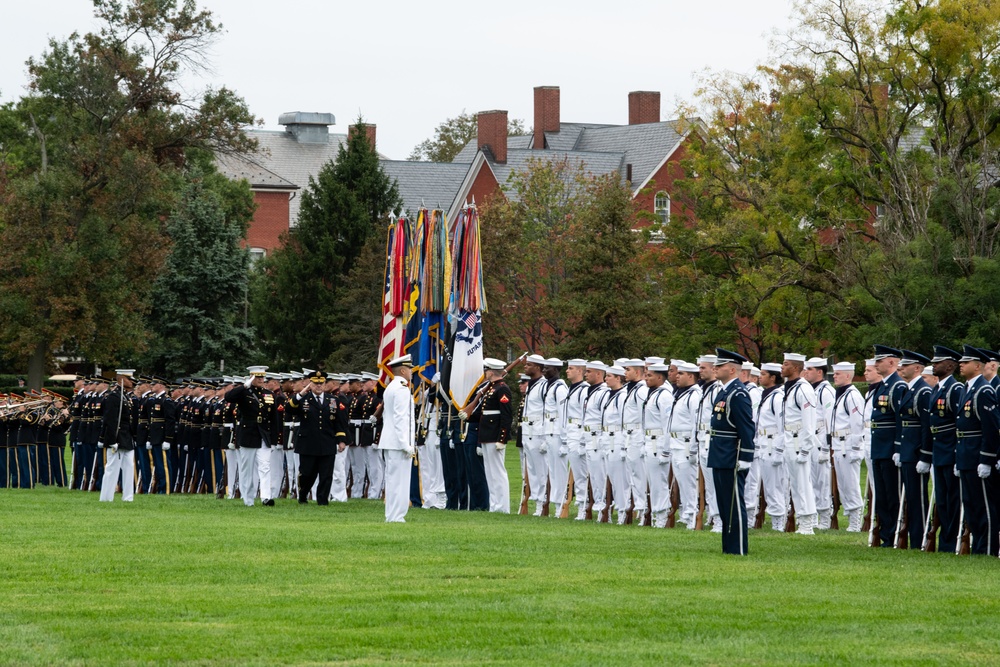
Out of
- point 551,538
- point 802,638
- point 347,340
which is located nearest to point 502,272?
point 347,340

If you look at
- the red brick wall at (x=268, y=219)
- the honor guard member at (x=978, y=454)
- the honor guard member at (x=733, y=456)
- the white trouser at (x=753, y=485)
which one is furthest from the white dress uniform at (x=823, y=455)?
the red brick wall at (x=268, y=219)

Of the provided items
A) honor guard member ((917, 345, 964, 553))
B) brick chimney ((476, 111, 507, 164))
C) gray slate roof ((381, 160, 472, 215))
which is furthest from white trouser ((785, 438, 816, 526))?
gray slate roof ((381, 160, 472, 215))

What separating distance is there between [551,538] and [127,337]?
34.0 m

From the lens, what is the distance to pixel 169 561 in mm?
13812

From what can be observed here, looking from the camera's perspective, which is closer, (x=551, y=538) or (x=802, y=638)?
(x=802, y=638)

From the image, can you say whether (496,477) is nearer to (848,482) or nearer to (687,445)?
(687,445)

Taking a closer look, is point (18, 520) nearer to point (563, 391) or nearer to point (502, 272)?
point (563, 391)

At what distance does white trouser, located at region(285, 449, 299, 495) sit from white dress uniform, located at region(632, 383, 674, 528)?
7.97 meters

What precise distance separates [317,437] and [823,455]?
7871 millimetres

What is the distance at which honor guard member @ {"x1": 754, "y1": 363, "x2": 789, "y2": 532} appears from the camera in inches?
735

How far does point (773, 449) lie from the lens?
1866 centimetres

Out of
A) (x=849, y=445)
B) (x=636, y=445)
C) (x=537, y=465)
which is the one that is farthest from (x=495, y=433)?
(x=849, y=445)

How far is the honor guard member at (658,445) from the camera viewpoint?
18.9 meters

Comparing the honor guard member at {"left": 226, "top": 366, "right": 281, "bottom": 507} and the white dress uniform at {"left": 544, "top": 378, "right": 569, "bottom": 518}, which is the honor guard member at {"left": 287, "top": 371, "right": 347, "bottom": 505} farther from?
the white dress uniform at {"left": 544, "top": 378, "right": 569, "bottom": 518}
